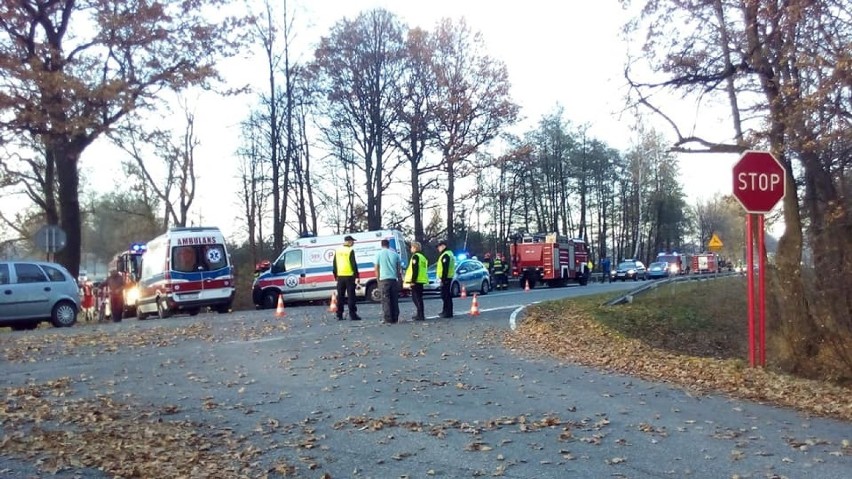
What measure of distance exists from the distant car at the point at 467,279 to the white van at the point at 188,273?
30.4ft

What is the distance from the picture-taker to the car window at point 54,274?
20219 millimetres

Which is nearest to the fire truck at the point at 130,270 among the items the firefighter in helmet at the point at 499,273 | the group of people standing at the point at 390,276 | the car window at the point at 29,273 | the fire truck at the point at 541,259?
the car window at the point at 29,273

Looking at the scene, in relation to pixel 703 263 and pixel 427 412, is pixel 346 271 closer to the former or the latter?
pixel 427 412

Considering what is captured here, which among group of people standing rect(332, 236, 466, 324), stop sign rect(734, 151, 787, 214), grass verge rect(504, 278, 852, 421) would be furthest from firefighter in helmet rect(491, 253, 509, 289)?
stop sign rect(734, 151, 787, 214)

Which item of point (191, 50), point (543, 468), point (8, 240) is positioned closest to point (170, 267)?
point (191, 50)

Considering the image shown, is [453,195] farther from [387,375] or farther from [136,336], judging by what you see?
[387,375]

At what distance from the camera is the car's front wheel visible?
20250mm

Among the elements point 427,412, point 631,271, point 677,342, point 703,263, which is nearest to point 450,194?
point 677,342

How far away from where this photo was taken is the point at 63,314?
20406 millimetres

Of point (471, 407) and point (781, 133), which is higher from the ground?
point (781, 133)

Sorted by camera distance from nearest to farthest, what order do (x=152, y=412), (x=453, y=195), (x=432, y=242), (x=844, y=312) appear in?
(x=152, y=412), (x=844, y=312), (x=453, y=195), (x=432, y=242)

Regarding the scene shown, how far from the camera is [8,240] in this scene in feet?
137

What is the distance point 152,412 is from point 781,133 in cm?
1115

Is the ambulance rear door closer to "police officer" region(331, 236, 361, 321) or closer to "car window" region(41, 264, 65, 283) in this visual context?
"car window" region(41, 264, 65, 283)
